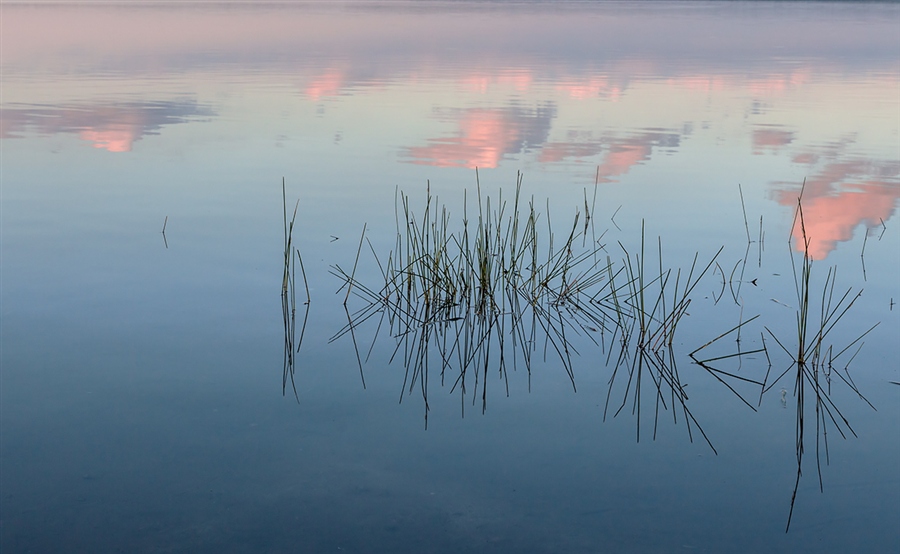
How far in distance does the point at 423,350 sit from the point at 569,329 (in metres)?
0.80

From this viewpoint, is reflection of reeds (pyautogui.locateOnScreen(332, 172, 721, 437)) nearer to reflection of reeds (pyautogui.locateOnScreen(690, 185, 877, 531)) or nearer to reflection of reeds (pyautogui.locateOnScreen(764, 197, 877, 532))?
reflection of reeds (pyautogui.locateOnScreen(690, 185, 877, 531))

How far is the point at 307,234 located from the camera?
6.75 meters

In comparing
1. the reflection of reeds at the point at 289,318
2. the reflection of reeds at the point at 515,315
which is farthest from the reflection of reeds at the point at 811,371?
the reflection of reeds at the point at 289,318

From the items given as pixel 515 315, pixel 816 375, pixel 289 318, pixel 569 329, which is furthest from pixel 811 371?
pixel 289 318

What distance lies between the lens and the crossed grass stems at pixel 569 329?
4.16 metres

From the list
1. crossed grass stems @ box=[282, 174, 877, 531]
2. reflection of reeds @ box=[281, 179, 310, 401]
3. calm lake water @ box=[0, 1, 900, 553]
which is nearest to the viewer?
calm lake water @ box=[0, 1, 900, 553]

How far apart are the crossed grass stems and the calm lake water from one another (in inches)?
1.2

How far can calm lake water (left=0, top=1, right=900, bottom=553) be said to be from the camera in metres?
3.12

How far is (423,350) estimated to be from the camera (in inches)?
182

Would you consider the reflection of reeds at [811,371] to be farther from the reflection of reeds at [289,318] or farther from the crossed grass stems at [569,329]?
the reflection of reeds at [289,318]

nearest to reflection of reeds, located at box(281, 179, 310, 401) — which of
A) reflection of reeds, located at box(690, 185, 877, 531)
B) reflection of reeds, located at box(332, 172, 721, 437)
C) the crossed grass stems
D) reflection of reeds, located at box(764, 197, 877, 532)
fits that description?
the crossed grass stems

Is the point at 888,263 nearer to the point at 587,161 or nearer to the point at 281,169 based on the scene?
the point at 587,161

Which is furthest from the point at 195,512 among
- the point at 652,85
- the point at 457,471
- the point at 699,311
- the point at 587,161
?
the point at 652,85

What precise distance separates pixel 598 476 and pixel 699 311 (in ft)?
6.64
